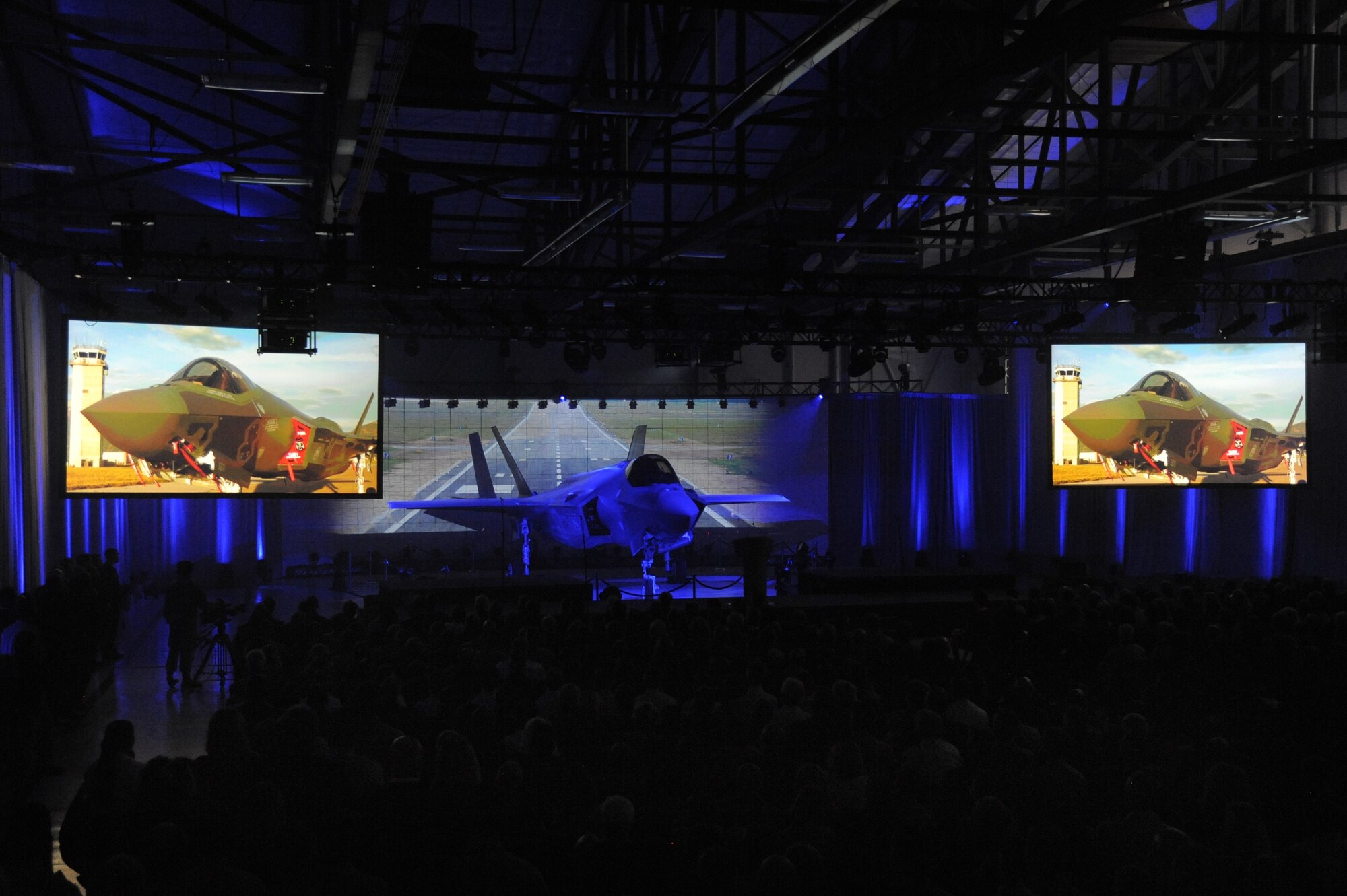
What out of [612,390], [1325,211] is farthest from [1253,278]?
[612,390]

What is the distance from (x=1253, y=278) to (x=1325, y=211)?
11.0ft

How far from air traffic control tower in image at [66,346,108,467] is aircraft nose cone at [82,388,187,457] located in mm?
104

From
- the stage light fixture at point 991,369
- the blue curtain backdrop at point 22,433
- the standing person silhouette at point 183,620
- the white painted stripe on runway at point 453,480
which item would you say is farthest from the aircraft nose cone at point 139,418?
the stage light fixture at point 991,369

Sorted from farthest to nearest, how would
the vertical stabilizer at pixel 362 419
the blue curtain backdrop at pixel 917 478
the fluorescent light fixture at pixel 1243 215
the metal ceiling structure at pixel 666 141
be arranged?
the blue curtain backdrop at pixel 917 478, the vertical stabilizer at pixel 362 419, the fluorescent light fixture at pixel 1243 215, the metal ceiling structure at pixel 666 141

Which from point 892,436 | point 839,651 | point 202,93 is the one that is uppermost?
point 202,93

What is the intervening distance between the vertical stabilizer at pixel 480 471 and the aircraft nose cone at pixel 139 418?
9679mm

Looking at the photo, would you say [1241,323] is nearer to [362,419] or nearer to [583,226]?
[583,226]

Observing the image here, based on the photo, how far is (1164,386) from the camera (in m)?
17.9

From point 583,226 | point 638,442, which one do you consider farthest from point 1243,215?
point 638,442

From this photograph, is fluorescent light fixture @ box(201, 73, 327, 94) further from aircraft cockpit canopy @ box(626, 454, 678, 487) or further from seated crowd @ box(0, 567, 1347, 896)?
aircraft cockpit canopy @ box(626, 454, 678, 487)

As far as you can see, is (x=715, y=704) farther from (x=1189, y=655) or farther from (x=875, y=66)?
(x=875, y=66)

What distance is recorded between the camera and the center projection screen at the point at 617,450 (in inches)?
973

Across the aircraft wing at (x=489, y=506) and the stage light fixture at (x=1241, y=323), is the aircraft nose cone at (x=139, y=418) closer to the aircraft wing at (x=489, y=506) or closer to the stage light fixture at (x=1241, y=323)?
the aircraft wing at (x=489, y=506)

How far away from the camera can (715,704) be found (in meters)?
6.84
